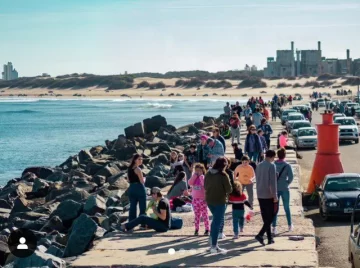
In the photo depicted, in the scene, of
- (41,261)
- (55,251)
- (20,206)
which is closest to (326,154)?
(20,206)

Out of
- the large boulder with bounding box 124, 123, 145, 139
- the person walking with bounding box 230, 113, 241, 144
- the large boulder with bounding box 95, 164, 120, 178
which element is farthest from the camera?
the large boulder with bounding box 124, 123, 145, 139

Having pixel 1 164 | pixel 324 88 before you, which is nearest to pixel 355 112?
pixel 1 164

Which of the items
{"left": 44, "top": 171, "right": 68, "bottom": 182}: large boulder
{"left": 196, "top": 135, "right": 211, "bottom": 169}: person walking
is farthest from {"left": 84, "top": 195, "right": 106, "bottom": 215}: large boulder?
{"left": 44, "top": 171, "right": 68, "bottom": 182}: large boulder

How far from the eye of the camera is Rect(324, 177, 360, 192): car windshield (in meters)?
19.0

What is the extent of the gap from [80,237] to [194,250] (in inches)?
84.5

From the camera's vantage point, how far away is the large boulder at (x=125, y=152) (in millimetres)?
38675

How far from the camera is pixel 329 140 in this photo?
2183 cm

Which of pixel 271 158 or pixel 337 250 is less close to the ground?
pixel 271 158

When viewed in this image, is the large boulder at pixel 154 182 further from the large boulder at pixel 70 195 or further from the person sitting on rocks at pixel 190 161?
the person sitting on rocks at pixel 190 161

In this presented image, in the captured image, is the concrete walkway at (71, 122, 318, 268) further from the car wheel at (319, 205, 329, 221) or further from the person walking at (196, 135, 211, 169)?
the person walking at (196, 135, 211, 169)

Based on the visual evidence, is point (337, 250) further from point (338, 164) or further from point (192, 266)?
point (338, 164)

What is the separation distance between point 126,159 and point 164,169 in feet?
35.6

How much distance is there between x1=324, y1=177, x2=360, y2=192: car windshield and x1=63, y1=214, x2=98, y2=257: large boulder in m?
6.38

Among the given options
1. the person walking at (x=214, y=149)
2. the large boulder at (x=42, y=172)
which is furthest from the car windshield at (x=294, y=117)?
the person walking at (x=214, y=149)
